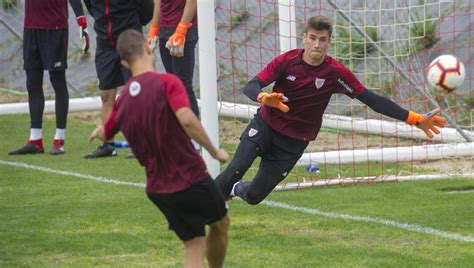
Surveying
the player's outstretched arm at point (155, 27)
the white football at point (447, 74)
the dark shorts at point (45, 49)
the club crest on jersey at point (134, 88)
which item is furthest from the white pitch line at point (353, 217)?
the club crest on jersey at point (134, 88)

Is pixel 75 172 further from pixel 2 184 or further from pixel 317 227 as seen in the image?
pixel 317 227

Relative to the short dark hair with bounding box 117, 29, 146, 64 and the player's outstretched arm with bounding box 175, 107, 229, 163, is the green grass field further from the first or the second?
the short dark hair with bounding box 117, 29, 146, 64

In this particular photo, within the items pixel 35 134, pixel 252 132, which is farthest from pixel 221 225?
pixel 35 134

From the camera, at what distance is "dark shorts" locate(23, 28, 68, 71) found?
12.0 m

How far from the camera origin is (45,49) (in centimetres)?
1204

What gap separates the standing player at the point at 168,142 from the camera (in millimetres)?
5926

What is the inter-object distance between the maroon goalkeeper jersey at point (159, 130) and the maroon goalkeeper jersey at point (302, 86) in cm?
243

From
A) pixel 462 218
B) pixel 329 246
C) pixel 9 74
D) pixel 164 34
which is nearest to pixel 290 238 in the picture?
pixel 329 246

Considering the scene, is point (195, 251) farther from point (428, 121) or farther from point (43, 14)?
point (43, 14)

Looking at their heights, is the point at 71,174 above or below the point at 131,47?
below

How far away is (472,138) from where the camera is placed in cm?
1202

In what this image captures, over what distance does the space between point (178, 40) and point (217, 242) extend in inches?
149

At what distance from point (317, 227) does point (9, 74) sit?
877 centimetres

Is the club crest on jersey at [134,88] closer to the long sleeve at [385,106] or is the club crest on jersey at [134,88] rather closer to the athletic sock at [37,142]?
the long sleeve at [385,106]
